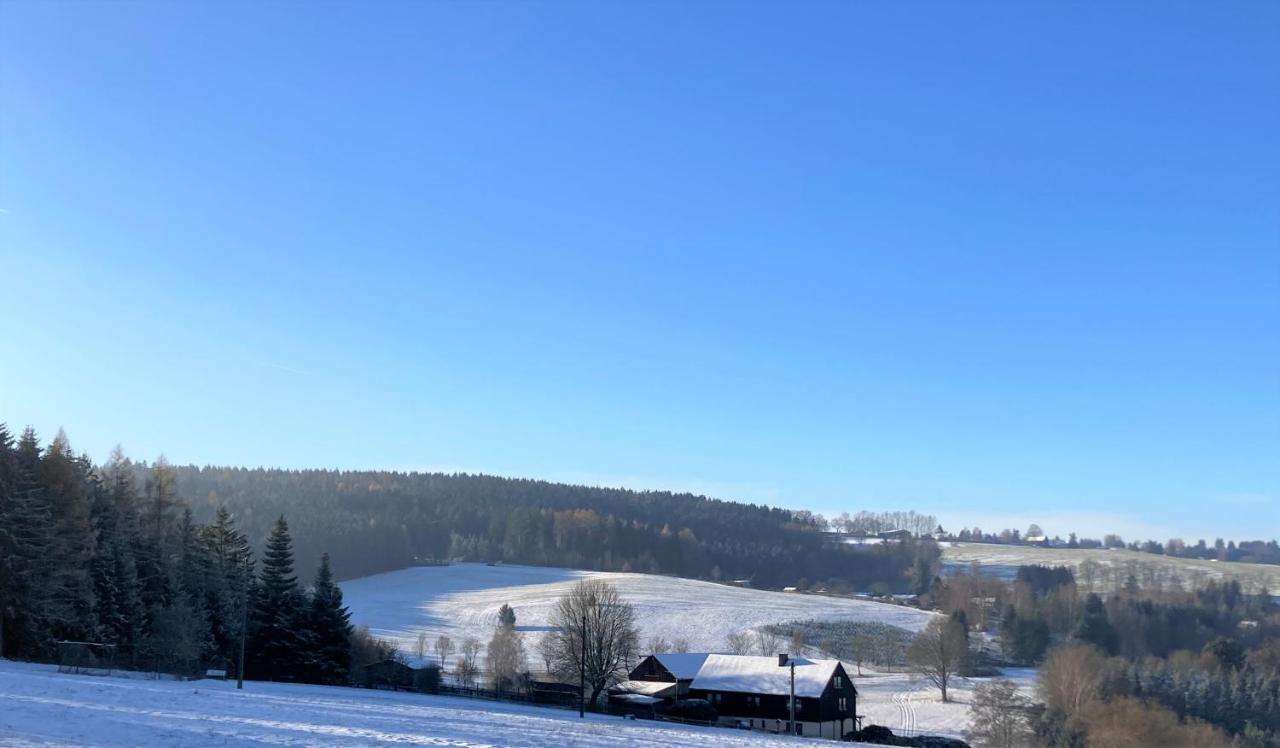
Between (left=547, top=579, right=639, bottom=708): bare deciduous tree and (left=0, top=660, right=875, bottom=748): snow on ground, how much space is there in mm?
25261

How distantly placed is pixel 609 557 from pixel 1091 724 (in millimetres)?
112865

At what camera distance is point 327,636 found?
58094mm

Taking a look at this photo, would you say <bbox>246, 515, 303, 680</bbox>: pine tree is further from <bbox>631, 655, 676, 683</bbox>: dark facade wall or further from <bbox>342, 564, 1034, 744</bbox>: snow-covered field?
<bbox>342, 564, 1034, 744</bbox>: snow-covered field

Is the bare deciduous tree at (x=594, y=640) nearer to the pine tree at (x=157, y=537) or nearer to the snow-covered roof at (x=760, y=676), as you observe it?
the snow-covered roof at (x=760, y=676)

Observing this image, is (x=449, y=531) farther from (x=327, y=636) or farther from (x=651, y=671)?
(x=327, y=636)

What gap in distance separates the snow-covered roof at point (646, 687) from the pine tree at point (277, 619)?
72.6 ft

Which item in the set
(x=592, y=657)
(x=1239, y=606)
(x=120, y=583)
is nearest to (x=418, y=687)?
(x=592, y=657)

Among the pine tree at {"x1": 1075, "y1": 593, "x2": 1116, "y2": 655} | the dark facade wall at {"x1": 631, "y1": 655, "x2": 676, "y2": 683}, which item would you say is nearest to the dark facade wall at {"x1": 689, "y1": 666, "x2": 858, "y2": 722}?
the dark facade wall at {"x1": 631, "y1": 655, "x2": 676, "y2": 683}

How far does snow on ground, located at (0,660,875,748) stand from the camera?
20891 mm

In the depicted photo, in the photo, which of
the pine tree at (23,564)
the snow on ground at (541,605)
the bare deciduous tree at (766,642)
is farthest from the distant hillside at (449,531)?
the pine tree at (23,564)

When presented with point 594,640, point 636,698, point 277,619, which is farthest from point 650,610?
point 277,619

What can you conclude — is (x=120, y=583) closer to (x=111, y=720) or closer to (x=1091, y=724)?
(x=111, y=720)

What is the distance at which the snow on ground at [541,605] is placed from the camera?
10812cm

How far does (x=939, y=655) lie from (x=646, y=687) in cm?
3095
